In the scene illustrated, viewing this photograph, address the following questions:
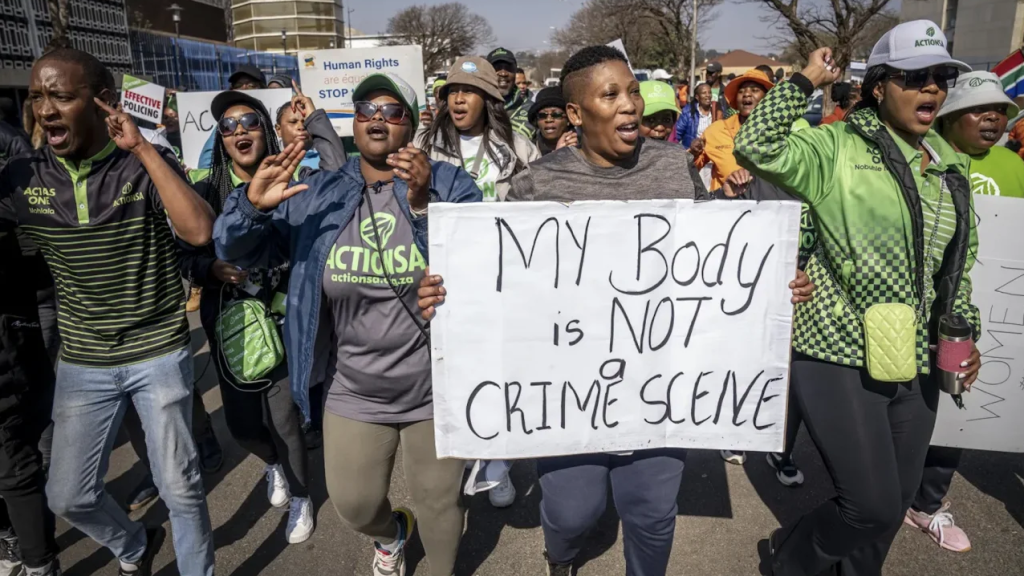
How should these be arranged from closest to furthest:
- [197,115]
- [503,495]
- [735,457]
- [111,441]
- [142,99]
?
[111,441], [503,495], [735,457], [142,99], [197,115]

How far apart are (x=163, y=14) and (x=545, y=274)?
53.0m

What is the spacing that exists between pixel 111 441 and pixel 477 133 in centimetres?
248

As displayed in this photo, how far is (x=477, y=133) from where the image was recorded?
4188 millimetres

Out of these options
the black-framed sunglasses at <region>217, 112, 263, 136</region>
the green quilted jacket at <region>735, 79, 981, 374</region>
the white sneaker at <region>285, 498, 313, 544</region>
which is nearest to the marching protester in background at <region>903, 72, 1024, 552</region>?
the green quilted jacket at <region>735, 79, 981, 374</region>

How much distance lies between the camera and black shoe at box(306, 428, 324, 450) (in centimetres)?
434

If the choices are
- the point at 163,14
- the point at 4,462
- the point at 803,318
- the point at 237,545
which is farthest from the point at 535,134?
the point at 163,14

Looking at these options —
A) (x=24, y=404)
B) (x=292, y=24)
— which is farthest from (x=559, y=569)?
(x=292, y=24)

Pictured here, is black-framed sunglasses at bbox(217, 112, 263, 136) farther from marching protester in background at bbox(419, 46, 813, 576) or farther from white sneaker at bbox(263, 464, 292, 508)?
white sneaker at bbox(263, 464, 292, 508)

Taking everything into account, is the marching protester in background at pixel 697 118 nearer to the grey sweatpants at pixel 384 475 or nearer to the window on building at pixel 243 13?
the grey sweatpants at pixel 384 475

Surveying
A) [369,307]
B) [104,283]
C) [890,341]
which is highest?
[104,283]

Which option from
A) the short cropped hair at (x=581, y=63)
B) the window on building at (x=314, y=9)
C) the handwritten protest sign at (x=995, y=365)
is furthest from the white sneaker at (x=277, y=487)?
the window on building at (x=314, y=9)

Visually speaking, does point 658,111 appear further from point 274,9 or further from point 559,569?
point 274,9

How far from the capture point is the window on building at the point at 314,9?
70438mm

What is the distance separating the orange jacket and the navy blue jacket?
303 centimetres
